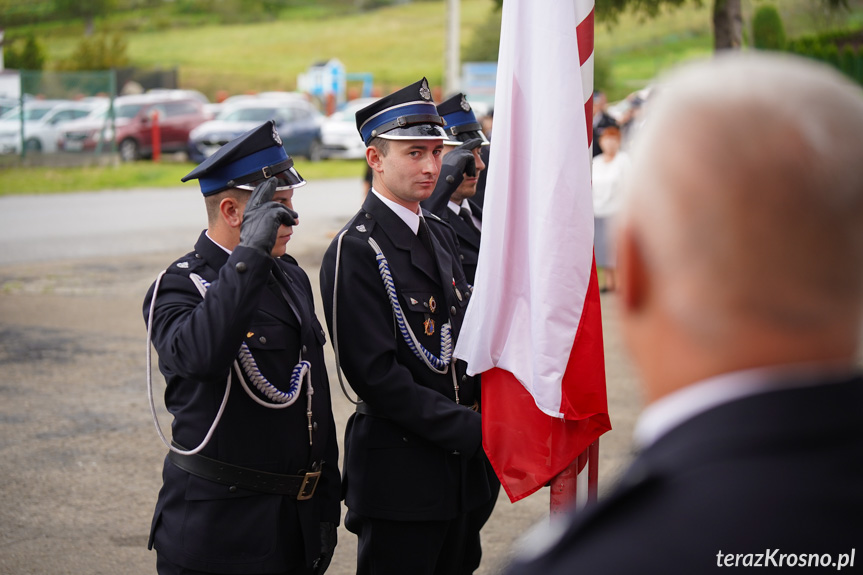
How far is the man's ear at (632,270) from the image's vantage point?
1.00 meters

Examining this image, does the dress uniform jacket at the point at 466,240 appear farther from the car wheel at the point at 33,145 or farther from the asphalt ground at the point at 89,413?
the car wheel at the point at 33,145

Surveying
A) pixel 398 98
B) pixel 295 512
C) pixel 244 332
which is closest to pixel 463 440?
pixel 295 512

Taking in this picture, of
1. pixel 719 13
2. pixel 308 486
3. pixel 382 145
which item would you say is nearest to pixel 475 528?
pixel 308 486

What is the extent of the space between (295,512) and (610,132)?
27.8 feet

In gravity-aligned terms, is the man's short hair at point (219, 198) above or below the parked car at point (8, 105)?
above

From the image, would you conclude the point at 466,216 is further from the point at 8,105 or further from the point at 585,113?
the point at 8,105

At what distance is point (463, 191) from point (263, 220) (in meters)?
2.35

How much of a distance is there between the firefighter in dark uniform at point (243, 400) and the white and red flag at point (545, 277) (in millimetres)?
627

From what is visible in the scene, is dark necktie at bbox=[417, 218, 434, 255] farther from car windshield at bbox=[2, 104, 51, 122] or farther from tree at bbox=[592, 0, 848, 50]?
car windshield at bbox=[2, 104, 51, 122]

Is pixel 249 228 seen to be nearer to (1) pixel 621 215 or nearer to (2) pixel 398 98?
(2) pixel 398 98

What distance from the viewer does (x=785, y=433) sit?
3.02 feet

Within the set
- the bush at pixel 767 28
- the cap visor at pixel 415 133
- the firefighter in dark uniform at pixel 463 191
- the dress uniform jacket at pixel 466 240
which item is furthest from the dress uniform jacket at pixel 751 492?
the bush at pixel 767 28

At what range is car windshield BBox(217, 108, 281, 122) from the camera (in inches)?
1049

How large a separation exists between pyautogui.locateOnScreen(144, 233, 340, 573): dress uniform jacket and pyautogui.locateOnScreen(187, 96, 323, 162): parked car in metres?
23.2
